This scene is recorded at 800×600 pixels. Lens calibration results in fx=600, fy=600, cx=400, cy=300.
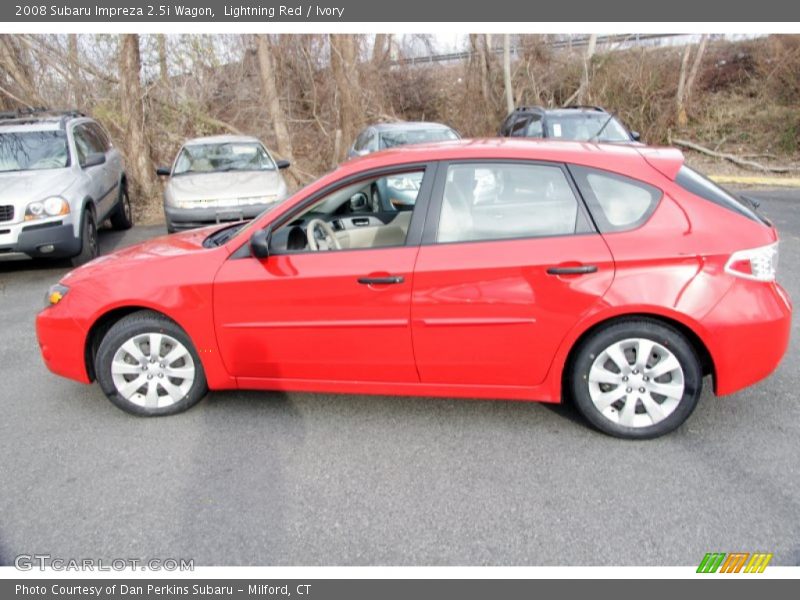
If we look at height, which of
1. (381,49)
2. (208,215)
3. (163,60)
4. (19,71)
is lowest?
(208,215)

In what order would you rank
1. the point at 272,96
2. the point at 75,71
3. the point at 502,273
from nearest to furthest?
the point at 502,273 < the point at 75,71 < the point at 272,96

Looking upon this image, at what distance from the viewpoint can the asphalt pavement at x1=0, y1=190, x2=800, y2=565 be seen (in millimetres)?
2588

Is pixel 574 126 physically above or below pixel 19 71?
below

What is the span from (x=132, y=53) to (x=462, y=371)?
11.7 m

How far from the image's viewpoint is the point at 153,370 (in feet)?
12.0

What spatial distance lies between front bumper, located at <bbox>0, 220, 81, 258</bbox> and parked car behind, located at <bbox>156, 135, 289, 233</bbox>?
4.52ft

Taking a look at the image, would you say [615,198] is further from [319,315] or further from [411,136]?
[411,136]

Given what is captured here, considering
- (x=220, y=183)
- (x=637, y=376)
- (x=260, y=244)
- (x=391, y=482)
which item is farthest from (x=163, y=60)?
(x=637, y=376)

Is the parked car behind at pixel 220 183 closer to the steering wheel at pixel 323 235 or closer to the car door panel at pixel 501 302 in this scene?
the steering wheel at pixel 323 235

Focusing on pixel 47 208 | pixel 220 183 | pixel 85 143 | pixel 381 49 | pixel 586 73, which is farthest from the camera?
pixel 381 49

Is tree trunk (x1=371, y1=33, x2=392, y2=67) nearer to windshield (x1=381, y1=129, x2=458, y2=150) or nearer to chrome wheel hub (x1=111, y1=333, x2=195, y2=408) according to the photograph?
windshield (x1=381, y1=129, x2=458, y2=150)

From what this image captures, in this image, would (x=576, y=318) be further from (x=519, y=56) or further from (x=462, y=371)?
Result: (x=519, y=56)

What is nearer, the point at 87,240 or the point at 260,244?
the point at 260,244

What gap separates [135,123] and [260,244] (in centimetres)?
1064
